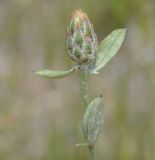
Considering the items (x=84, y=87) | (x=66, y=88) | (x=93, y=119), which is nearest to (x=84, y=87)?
(x=84, y=87)

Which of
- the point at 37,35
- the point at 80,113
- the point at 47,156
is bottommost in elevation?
the point at 47,156

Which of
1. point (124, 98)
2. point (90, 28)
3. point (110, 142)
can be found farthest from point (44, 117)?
point (90, 28)

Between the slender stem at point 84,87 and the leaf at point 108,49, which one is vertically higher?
the leaf at point 108,49

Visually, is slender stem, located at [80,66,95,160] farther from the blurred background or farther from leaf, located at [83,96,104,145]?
the blurred background

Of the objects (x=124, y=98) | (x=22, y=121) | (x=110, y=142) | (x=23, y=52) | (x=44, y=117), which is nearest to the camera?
(x=124, y=98)

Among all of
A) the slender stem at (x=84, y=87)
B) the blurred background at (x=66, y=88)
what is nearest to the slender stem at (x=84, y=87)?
the slender stem at (x=84, y=87)

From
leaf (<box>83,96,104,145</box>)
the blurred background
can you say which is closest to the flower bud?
leaf (<box>83,96,104,145</box>)

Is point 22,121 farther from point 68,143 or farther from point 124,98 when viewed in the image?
point 124,98

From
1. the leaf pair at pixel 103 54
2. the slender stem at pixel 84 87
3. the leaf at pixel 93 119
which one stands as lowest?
the leaf at pixel 93 119

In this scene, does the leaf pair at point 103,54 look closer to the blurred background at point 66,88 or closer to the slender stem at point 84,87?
the slender stem at point 84,87
